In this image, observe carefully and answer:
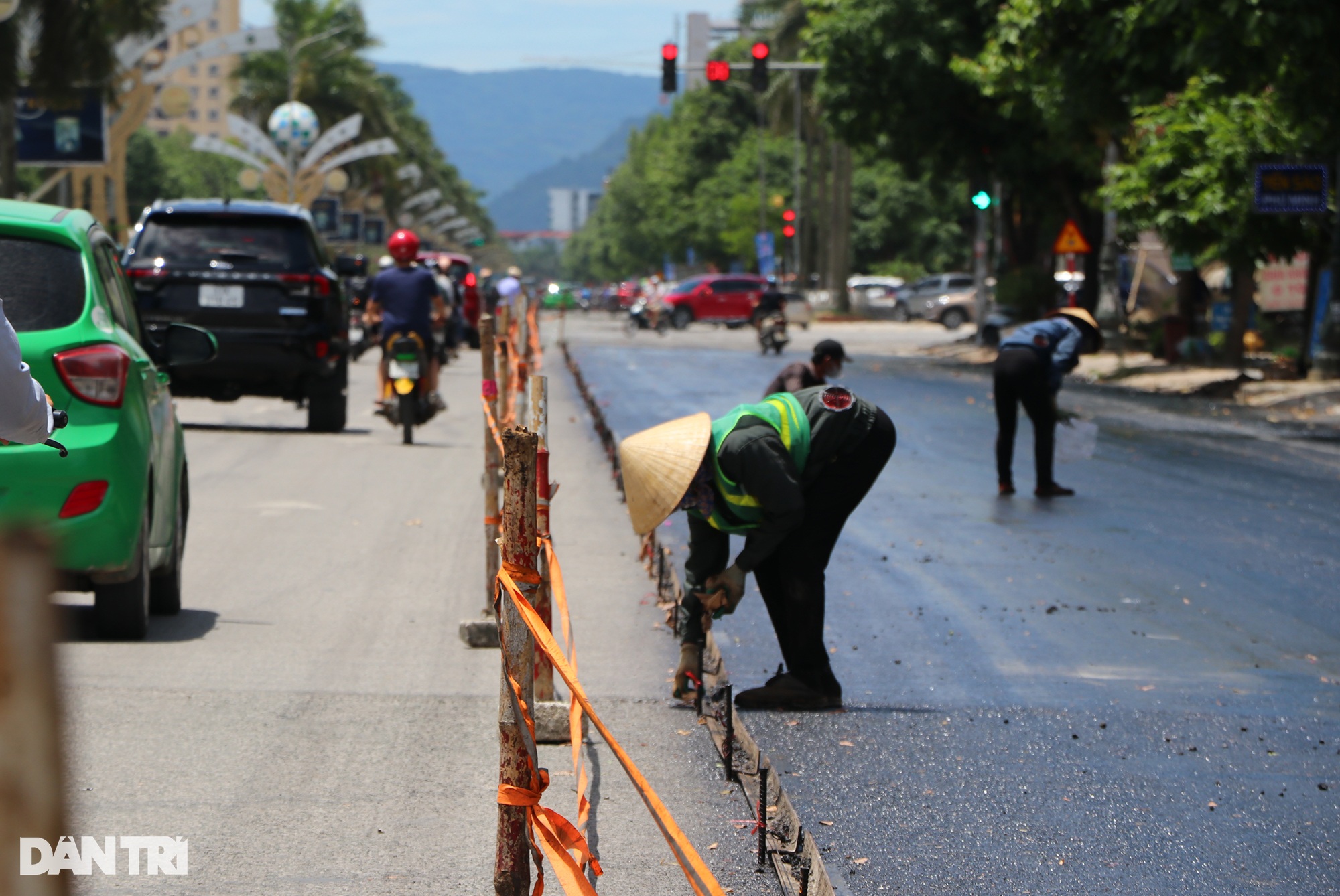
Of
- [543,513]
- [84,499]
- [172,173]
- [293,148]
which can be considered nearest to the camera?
[543,513]

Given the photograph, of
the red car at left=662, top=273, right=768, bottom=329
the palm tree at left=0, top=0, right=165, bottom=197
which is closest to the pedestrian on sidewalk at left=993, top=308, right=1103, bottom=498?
the palm tree at left=0, top=0, right=165, bottom=197

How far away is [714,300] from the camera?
183ft

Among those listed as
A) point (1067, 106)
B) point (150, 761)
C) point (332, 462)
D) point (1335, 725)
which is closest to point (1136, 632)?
point (1335, 725)

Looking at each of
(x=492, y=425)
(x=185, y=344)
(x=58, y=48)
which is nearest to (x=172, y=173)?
(x=58, y=48)

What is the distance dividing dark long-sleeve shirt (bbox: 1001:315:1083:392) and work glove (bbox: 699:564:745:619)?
707 cm

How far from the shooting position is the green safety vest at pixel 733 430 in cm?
578

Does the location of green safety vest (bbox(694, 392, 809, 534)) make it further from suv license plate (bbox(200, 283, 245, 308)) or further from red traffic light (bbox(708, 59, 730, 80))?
red traffic light (bbox(708, 59, 730, 80))

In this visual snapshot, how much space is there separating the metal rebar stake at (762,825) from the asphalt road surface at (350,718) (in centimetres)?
4

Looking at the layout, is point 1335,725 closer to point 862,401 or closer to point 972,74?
point 862,401

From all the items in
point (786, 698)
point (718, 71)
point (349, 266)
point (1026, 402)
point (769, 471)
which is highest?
point (718, 71)

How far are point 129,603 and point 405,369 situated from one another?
8426 mm

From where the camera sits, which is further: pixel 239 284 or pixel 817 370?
pixel 239 284

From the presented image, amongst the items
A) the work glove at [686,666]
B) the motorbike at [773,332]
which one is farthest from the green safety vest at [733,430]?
the motorbike at [773,332]

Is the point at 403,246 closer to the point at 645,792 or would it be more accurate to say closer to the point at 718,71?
the point at 645,792
